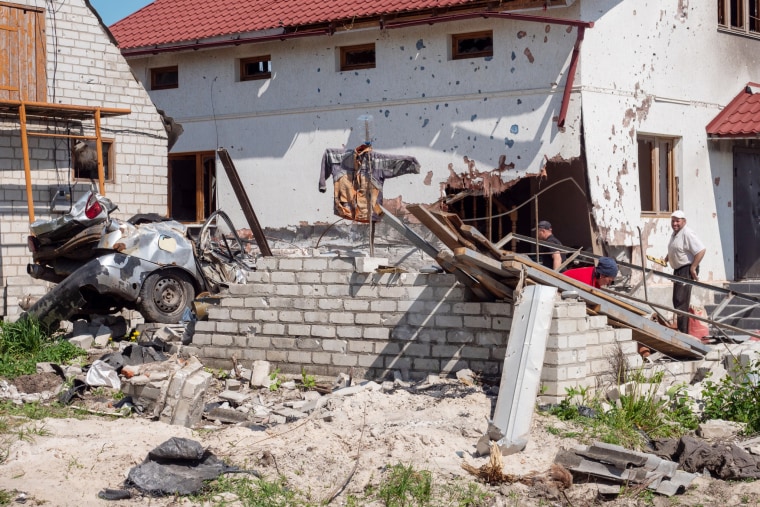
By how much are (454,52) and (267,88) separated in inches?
144

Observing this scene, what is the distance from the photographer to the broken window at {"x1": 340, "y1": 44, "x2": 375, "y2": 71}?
17312 millimetres

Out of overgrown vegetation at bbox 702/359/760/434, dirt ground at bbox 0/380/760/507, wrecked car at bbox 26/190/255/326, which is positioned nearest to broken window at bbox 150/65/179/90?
wrecked car at bbox 26/190/255/326

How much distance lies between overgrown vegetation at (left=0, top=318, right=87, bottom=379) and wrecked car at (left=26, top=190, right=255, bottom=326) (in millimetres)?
257

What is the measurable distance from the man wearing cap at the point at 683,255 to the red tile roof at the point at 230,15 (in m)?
4.82

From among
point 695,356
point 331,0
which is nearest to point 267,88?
point 331,0

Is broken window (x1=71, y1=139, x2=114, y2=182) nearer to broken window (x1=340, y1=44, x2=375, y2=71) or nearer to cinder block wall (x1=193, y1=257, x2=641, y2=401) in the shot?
broken window (x1=340, y1=44, x2=375, y2=71)

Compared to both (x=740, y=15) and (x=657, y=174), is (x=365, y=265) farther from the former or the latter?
(x=740, y=15)

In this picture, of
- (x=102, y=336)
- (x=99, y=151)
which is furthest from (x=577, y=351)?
(x=99, y=151)

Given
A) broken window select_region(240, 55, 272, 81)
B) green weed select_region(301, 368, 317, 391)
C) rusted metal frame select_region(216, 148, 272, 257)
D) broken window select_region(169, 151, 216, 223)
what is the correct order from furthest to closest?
broken window select_region(169, 151, 216, 223), broken window select_region(240, 55, 272, 81), rusted metal frame select_region(216, 148, 272, 257), green weed select_region(301, 368, 317, 391)

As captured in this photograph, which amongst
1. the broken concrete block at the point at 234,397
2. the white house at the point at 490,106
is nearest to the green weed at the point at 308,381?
the broken concrete block at the point at 234,397

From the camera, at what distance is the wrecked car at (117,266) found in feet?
42.8

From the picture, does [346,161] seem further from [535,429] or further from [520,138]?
[535,429]

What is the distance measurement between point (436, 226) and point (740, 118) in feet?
29.5

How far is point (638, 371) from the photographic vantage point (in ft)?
32.0
